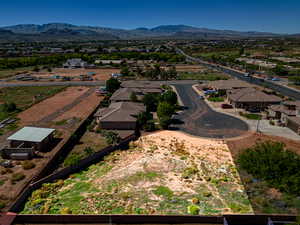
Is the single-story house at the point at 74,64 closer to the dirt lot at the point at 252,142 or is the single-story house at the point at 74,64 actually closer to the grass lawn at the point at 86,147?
the grass lawn at the point at 86,147

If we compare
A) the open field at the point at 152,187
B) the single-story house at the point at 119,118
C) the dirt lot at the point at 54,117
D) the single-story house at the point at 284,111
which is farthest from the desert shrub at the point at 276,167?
the dirt lot at the point at 54,117

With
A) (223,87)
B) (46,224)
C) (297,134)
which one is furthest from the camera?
(223,87)

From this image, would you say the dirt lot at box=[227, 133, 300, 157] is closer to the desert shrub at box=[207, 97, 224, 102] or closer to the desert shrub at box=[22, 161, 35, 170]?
the desert shrub at box=[207, 97, 224, 102]

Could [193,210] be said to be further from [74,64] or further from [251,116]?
[74,64]

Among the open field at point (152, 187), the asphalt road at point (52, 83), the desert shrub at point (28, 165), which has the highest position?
the asphalt road at point (52, 83)

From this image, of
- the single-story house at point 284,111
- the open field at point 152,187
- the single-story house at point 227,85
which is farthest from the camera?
the single-story house at point 227,85

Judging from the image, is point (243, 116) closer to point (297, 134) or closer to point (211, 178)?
point (297, 134)

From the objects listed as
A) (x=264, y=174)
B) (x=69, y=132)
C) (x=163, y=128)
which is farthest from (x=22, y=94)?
(x=264, y=174)
